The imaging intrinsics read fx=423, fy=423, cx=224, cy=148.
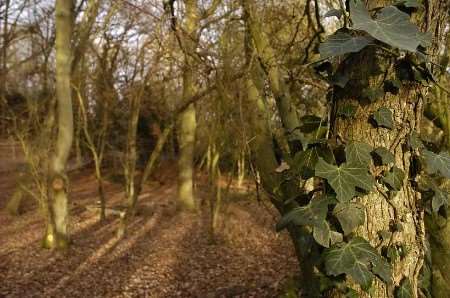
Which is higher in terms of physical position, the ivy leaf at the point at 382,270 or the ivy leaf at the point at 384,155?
the ivy leaf at the point at 384,155

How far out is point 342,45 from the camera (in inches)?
41.9

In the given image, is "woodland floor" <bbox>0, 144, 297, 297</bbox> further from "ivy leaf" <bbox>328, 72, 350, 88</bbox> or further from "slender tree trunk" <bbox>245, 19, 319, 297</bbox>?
"ivy leaf" <bbox>328, 72, 350, 88</bbox>

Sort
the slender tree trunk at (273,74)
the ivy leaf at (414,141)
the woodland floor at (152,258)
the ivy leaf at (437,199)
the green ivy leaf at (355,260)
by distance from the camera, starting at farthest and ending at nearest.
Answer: the woodland floor at (152,258) → the slender tree trunk at (273,74) → the ivy leaf at (437,199) → the ivy leaf at (414,141) → the green ivy leaf at (355,260)

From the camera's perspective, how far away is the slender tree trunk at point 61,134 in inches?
292

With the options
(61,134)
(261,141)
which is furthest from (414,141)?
(61,134)

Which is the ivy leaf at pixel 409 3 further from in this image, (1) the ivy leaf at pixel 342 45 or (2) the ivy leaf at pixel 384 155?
(2) the ivy leaf at pixel 384 155

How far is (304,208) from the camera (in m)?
1.24

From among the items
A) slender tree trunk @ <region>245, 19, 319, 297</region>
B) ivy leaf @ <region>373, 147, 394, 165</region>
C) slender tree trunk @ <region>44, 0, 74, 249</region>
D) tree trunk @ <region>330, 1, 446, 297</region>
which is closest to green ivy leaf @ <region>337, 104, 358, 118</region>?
tree trunk @ <region>330, 1, 446, 297</region>

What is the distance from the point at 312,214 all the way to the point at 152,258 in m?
6.61

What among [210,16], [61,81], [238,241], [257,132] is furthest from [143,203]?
[257,132]

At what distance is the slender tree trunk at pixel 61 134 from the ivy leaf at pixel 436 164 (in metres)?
7.09

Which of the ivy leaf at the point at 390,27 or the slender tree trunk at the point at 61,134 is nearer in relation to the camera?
the ivy leaf at the point at 390,27

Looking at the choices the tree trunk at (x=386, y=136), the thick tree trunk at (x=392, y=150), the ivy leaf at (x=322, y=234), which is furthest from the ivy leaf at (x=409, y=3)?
Answer: the ivy leaf at (x=322, y=234)

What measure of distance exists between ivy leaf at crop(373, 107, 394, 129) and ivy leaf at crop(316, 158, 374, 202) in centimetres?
14
